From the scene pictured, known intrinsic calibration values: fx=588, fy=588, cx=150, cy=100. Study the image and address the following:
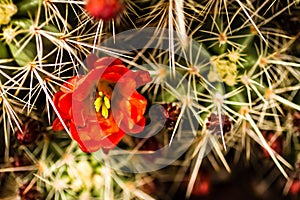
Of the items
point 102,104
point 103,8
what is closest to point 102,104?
point 102,104

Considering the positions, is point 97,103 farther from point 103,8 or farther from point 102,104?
point 103,8

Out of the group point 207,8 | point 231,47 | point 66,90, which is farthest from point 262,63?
→ point 66,90

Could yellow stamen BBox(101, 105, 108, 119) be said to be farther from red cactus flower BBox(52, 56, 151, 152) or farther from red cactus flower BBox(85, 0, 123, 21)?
red cactus flower BBox(85, 0, 123, 21)

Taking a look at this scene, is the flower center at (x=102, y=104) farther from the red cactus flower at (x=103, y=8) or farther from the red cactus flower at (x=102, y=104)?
the red cactus flower at (x=103, y=8)

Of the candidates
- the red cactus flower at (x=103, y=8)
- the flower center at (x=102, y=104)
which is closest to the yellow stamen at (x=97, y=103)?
the flower center at (x=102, y=104)

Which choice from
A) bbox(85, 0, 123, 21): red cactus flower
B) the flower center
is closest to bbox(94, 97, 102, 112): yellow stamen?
the flower center

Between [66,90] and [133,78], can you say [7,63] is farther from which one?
[133,78]
